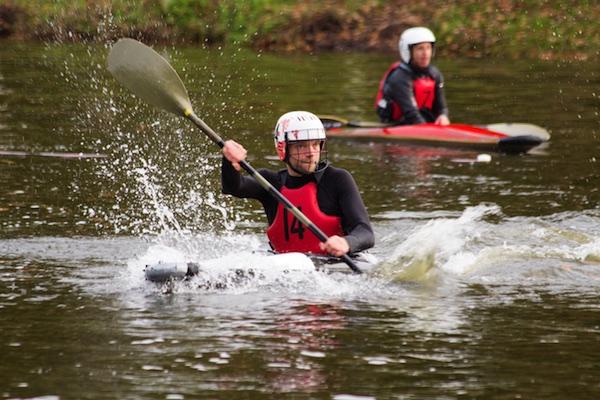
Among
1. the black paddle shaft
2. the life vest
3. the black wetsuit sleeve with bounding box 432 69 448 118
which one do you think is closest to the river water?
the black paddle shaft

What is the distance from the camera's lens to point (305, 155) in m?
9.53

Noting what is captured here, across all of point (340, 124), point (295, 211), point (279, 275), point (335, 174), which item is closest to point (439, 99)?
point (340, 124)

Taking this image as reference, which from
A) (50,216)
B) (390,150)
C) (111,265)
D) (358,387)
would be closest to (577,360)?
(358,387)

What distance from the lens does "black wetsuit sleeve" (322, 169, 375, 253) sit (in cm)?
937

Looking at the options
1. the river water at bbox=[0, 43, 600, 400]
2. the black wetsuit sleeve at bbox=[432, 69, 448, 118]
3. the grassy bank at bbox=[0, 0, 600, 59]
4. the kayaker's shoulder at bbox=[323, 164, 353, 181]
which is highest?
the grassy bank at bbox=[0, 0, 600, 59]

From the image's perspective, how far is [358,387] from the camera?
696cm

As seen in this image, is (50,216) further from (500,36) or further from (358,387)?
(500,36)

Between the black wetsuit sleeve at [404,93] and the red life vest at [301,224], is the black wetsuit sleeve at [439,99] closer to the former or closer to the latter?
the black wetsuit sleeve at [404,93]

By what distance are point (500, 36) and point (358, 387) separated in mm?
23860

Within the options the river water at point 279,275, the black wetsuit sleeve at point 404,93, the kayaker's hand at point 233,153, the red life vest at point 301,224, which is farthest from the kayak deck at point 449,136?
the kayaker's hand at point 233,153

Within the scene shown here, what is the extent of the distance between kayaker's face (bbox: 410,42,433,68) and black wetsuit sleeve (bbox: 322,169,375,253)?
8.28m

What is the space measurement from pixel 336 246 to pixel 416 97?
914 centimetres

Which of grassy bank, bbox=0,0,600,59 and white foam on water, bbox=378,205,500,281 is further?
grassy bank, bbox=0,0,600,59

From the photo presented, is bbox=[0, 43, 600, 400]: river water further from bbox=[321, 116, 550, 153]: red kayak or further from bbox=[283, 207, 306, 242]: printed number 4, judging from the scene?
bbox=[283, 207, 306, 242]: printed number 4
